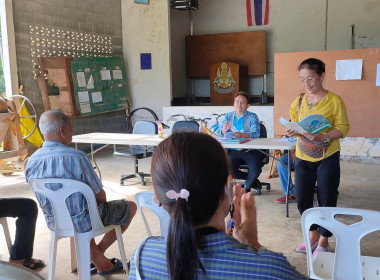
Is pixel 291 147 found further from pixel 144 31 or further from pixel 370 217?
pixel 144 31

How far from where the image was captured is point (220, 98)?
9703 millimetres

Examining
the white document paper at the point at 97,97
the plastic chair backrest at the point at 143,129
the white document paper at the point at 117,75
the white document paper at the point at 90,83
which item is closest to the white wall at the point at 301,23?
the white document paper at the point at 117,75

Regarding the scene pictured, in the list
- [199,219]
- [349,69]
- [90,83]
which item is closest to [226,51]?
[90,83]

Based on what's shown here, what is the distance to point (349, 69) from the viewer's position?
6164 mm

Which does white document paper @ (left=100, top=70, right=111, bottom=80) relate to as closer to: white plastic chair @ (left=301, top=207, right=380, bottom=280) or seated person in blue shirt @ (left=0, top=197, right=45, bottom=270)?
seated person in blue shirt @ (left=0, top=197, right=45, bottom=270)

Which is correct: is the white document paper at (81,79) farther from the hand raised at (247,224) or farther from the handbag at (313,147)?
the hand raised at (247,224)

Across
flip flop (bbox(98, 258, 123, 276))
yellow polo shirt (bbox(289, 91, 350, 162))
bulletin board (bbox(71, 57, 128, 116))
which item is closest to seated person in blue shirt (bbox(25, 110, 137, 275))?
flip flop (bbox(98, 258, 123, 276))

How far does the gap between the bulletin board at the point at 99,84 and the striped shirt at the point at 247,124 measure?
3.74 m

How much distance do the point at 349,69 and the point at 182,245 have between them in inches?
231

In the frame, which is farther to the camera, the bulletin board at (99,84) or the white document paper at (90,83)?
the white document paper at (90,83)

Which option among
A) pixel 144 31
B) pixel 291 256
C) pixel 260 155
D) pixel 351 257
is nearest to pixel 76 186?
pixel 351 257

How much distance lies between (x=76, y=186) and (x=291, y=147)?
86.8 inches

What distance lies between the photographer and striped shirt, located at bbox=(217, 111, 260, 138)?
15.0 feet

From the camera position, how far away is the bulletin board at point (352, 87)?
6.10 metres
